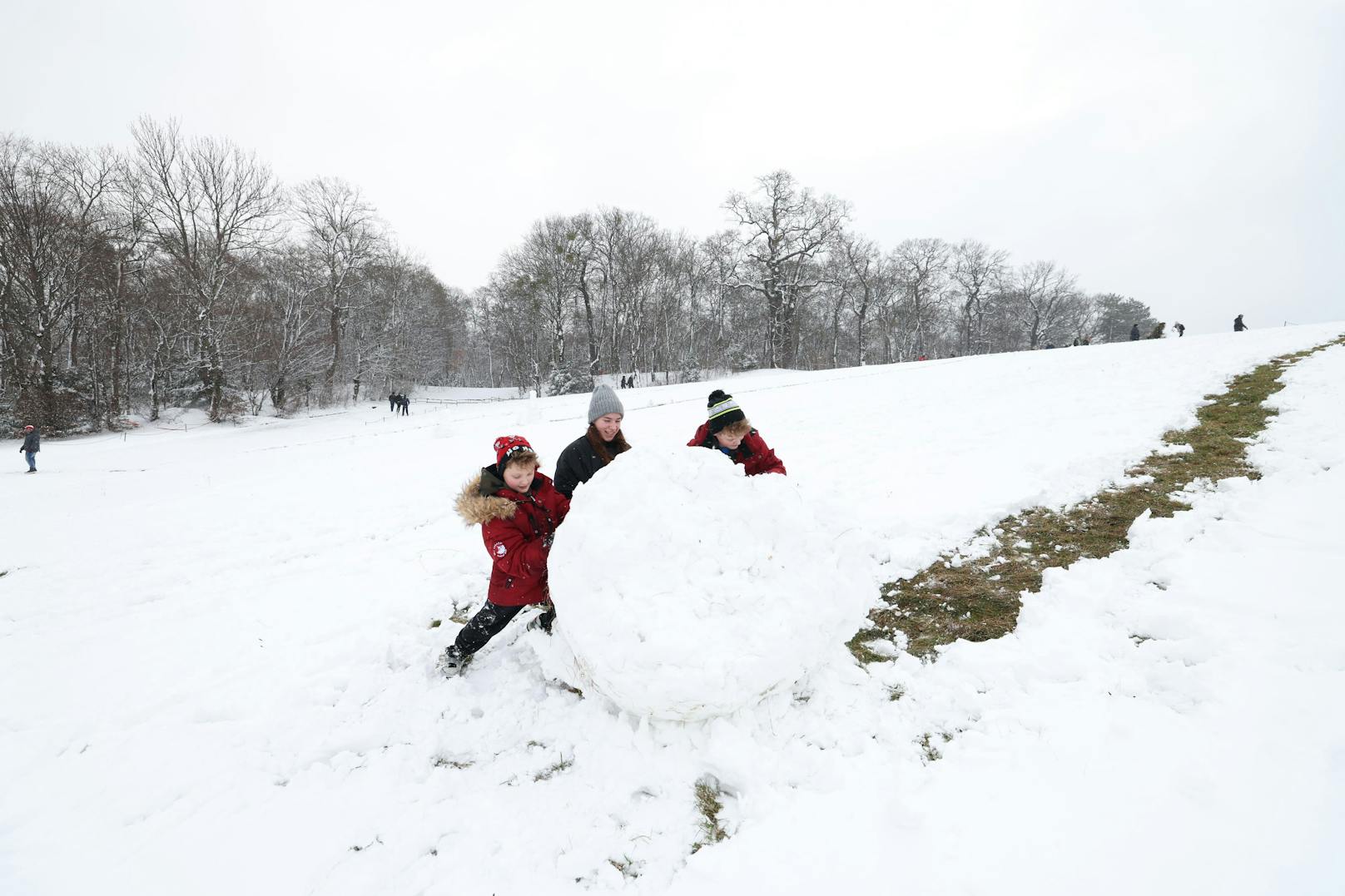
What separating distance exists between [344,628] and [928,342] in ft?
218

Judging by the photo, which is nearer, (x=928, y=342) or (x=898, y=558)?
(x=898, y=558)

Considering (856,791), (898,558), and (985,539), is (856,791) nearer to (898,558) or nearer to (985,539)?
(898,558)

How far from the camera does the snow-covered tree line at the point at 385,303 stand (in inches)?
960

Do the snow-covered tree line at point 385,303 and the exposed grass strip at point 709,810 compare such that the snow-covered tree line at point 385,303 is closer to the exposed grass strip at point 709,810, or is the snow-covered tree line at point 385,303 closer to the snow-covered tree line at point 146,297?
the snow-covered tree line at point 146,297

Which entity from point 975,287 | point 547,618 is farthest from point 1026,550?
point 975,287

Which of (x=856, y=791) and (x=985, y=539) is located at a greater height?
(x=985, y=539)

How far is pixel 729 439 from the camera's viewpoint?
14.4 ft

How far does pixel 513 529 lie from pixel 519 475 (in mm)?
402

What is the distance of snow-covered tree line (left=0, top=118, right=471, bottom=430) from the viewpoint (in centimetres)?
2327

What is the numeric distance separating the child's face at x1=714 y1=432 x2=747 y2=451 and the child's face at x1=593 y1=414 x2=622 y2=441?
36.0 inches

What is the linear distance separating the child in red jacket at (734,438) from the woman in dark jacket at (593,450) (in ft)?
2.42

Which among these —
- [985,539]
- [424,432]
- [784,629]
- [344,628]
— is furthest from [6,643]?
[424,432]

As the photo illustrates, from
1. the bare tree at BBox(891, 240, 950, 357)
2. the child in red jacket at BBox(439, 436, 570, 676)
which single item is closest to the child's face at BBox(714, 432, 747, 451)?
the child in red jacket at BBox(439, 436, 570, 676)

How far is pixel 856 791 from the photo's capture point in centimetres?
261
